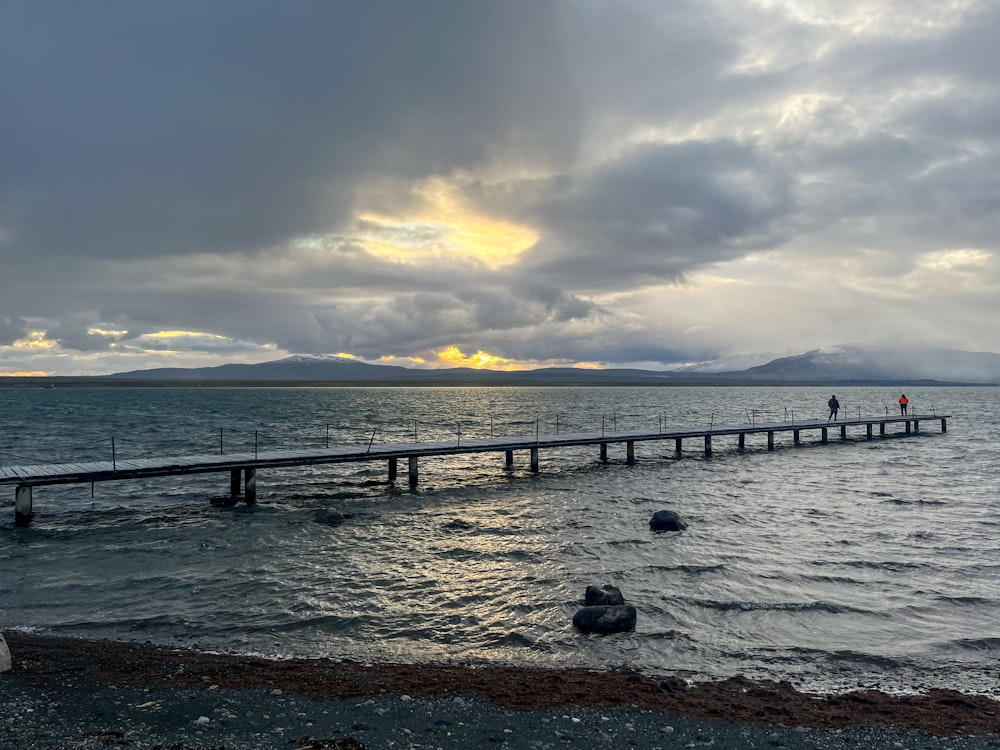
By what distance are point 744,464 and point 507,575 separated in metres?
32.0

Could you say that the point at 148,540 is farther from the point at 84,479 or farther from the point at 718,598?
the point at 718,598

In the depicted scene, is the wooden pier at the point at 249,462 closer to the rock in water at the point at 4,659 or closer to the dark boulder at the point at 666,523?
the dark boulder at the point at 666,523

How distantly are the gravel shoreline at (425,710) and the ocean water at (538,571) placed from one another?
4.03ft

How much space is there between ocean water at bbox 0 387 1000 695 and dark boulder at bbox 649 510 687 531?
47 centimetres

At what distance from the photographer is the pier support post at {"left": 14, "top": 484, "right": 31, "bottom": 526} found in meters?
25.4

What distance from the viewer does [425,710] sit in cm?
1023

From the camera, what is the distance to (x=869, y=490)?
114 ft

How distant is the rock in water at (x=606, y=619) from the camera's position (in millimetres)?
14398

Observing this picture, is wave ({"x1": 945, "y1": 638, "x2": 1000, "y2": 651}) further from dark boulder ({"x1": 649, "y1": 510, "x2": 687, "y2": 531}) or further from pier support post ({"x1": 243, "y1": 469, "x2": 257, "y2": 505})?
pier support post ({"x1": 243, "y1": 469, "x2": 257, "y2": 505})

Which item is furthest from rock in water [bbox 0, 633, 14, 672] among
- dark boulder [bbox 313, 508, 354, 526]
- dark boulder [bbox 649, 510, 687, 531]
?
dark boulder [bbox 649, 510, 687, 531]

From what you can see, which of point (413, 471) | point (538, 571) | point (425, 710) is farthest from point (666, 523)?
point (425, 710)

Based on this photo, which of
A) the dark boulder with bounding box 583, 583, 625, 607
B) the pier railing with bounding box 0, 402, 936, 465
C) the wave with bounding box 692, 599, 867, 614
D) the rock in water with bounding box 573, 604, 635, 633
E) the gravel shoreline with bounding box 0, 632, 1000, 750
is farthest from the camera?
the pier railing with bounding box 0, 402, 936, 465

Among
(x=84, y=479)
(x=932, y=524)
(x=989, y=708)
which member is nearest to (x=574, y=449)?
(x=932, y=524)

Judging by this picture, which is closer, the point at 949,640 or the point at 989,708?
the point at 989,708
